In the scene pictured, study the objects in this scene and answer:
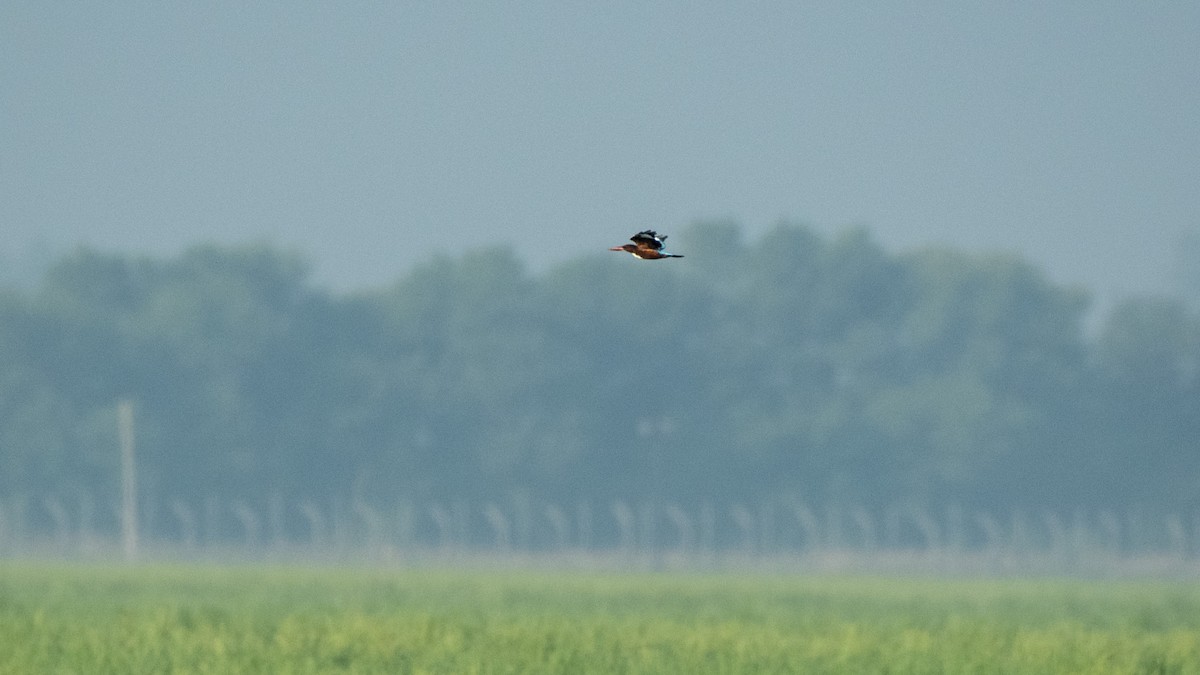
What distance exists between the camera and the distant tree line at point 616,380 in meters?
128

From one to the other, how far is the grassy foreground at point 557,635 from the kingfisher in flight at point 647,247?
556 inches

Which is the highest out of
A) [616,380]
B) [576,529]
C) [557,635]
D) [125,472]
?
[616,380]

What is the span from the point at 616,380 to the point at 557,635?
339ft

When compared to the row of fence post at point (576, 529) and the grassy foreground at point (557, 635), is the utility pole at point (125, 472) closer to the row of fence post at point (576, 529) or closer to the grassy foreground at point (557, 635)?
the row of fence post at point (576, 529)

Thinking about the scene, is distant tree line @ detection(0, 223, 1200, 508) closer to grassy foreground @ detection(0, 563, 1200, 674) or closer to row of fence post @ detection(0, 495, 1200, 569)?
row of fence post @ detection(0, 495, 1200, 569)

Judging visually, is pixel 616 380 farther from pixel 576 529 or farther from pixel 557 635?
pixel 557 635

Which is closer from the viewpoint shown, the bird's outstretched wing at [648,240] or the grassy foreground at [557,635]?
the bird's outstretched wing at [648,240]

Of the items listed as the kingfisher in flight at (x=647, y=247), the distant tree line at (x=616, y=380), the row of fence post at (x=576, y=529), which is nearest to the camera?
the kingfisher in flight at (x=647, y=247)

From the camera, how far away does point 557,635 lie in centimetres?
3306

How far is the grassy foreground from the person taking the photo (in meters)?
28.9

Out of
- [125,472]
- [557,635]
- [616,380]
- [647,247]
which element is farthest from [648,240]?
[616,380]

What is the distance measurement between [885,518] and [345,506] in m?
24.8

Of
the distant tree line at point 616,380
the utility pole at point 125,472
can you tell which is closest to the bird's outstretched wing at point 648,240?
the utility pole at point 125,472

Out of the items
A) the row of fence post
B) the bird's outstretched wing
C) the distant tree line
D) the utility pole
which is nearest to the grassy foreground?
the bird's outstretched wing
